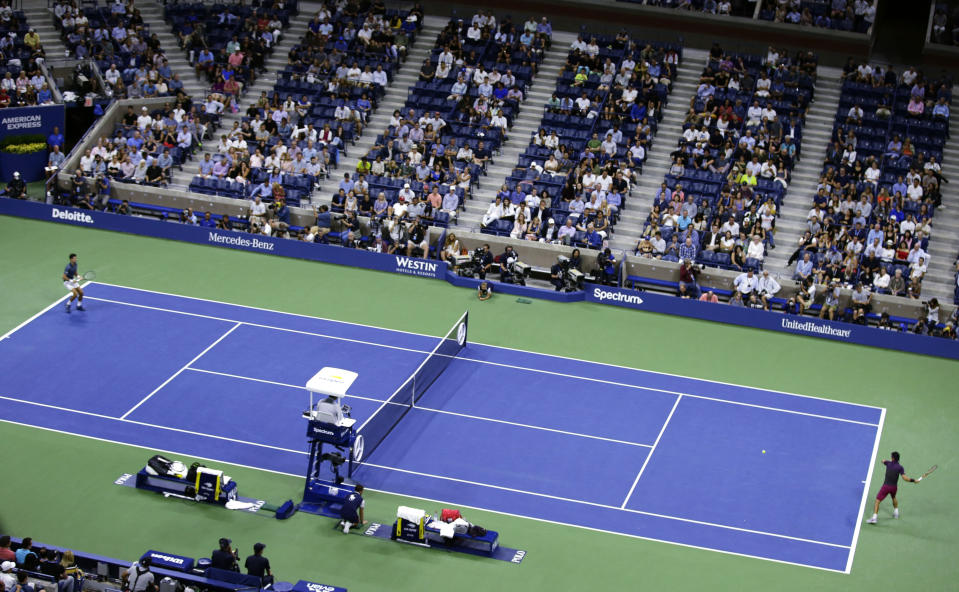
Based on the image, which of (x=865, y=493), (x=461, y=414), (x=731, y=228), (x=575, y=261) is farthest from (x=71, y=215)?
(x=865, y=493)

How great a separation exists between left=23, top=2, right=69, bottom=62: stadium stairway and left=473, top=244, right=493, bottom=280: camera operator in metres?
19.2

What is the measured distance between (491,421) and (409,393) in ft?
6.49

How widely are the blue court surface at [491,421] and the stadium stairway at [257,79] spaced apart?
1414 cm

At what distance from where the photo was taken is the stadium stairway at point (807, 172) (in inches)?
1465

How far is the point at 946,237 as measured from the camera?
37.4 metres

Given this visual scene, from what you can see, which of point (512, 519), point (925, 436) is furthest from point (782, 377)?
point (512, 519)

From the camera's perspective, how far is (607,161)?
3997 centimetres

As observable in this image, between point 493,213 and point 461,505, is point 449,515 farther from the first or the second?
point 493,213

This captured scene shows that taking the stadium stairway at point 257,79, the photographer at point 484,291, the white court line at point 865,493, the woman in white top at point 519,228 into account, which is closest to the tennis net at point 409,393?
the photographer at point 484,291

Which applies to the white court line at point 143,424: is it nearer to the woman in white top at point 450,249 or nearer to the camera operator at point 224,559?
the camera operator at point 224,559

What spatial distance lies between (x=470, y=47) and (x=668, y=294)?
46.1ft

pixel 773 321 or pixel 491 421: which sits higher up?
pixel 773 321

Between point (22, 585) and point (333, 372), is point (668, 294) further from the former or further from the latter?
point (22, 585)

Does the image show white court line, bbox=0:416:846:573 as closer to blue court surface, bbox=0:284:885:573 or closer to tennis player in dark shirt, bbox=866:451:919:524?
blue court surface, bbox=0:284:885:573
